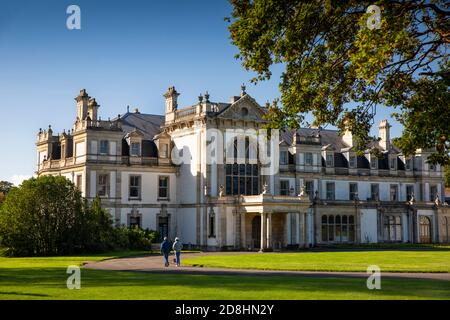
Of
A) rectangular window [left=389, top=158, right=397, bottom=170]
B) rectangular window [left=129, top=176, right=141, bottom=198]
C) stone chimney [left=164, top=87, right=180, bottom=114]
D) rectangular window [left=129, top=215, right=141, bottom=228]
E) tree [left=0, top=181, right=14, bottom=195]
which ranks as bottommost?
rectangular window [left=129, top=215, right=141, bottom=228]

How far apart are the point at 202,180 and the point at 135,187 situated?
19.9ft

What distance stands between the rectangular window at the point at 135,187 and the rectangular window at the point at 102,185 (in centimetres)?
233

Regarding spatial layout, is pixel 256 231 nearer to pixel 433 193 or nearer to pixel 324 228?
pixel 324 228

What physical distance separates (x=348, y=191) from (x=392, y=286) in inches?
1879

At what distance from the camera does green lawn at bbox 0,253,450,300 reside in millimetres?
18797

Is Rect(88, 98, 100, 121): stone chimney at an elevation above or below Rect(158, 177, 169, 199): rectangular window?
above

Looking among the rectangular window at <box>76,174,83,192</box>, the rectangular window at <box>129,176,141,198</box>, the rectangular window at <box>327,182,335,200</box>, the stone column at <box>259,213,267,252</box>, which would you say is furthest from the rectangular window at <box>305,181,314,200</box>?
the rectangular window at <box>76,174,83,192</box>

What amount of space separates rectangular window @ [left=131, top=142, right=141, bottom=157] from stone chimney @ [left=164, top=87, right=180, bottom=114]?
17.1ft

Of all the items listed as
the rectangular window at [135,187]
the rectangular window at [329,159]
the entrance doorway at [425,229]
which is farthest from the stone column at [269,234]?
the entrance doorway at [425,229]

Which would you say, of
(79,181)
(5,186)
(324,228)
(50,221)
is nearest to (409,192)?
(324,228)

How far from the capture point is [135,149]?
188ft

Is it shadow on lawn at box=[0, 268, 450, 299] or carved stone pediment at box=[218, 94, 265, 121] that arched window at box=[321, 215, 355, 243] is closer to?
carved stone pediment at box=[218, 94, 265, 121]

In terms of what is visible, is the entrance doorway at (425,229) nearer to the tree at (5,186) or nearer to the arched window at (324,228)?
the arched window at (324,228)

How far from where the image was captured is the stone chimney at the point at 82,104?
5744cm
